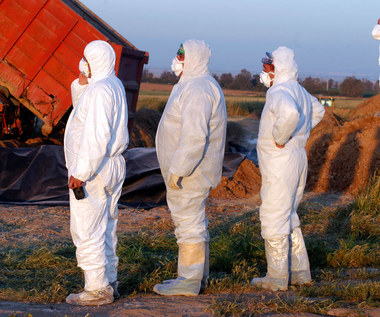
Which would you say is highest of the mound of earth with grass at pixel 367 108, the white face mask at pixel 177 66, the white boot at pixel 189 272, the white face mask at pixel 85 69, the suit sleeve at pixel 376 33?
the suit sleeve at pixel 376 33

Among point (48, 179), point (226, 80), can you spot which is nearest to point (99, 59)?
point (48, 179)

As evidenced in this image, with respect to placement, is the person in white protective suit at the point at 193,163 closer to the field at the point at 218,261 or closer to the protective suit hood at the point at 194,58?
the protective suit hood at the point at 194,58

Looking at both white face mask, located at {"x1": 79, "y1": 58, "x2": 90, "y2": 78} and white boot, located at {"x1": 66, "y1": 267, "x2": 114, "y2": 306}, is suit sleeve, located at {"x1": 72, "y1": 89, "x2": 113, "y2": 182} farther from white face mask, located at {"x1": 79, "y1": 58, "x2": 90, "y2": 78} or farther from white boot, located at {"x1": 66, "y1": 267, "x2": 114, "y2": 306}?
white boot, located at {"x1": 66, "y1": 267, "x2": 114, "y2": 306}

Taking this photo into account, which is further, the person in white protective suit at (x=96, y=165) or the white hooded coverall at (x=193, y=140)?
the white hooded coverall at (x=193, y=140)

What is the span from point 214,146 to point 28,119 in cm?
706

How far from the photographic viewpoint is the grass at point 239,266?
181 inches

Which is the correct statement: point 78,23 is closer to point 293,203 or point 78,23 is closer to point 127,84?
point 127,84

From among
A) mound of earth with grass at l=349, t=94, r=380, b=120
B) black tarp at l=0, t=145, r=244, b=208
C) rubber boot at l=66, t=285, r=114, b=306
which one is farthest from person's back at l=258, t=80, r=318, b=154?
mound of earth with grass at l=349, t=94, r=380, b=120

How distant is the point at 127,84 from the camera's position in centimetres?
1053

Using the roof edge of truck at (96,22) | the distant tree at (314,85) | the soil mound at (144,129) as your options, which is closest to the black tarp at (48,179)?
the roof edge of truck at (96,22)

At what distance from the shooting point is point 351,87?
167ft

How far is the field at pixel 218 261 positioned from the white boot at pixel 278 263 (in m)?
0.10

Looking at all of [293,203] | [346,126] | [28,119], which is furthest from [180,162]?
[346,126]

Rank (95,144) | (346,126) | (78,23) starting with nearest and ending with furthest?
(95,144) → (78,23) → (346,126)
